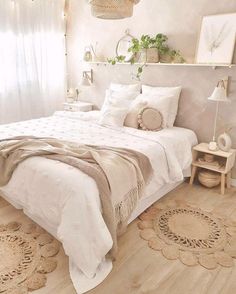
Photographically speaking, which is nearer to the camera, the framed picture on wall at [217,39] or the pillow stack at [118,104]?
the framed picture on wall at [217,39]

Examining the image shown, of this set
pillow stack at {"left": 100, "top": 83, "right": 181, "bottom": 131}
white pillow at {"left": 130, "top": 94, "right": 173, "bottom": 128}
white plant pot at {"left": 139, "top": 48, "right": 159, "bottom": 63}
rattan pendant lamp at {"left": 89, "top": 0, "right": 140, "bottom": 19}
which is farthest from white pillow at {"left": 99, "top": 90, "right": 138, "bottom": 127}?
rattan pendant lamp at {"left": 89, "top": 0, "right": 140, "bottom": 19}

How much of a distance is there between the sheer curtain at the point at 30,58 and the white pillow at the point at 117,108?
4.84 ft

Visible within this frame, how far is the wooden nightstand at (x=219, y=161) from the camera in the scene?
2777 mm

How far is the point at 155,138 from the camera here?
103 inches

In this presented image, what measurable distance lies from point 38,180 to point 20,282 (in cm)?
69

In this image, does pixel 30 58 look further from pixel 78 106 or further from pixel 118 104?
pixel 118 104

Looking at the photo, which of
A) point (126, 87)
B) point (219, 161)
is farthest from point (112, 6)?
point (219, 161)

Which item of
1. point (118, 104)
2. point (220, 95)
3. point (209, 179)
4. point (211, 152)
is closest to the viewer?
point (220, 95)

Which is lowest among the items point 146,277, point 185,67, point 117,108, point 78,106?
point 146,277

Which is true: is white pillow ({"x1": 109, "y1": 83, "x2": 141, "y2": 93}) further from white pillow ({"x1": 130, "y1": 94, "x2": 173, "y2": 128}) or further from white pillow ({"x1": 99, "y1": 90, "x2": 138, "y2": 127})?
white pillow ({"x1": 130, "y1": 94, "x2": 173, "y2": 128})

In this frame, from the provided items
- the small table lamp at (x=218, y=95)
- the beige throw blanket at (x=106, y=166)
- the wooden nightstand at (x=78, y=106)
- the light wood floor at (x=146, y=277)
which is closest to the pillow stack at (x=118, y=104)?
the wooden nightstand at (x=78, y=106)

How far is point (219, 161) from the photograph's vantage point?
119 inches

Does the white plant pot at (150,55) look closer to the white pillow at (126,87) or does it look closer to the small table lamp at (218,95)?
the white pillow at (126,87)

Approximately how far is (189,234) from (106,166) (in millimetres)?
984
